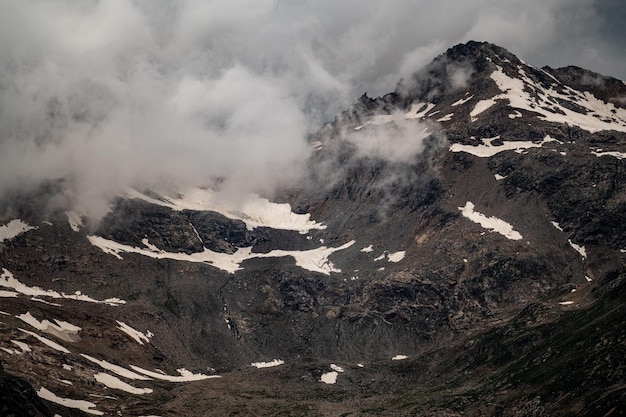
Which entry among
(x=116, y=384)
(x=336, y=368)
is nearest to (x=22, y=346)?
(x=116, y=384)

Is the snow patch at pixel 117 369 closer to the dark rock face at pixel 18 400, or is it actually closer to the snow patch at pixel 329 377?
the snow patch at pixel 329 377

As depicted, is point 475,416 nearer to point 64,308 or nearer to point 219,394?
point 219,394

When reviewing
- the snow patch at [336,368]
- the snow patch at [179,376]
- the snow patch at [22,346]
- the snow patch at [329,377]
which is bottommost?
the snow patch at [329,377]

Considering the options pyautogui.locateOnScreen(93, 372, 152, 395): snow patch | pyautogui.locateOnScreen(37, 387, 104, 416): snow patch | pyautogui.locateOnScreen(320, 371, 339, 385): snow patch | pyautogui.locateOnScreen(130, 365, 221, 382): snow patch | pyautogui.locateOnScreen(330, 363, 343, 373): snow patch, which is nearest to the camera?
pyautogui.locateOnScreen(37, 387, 104, 416): snow patch

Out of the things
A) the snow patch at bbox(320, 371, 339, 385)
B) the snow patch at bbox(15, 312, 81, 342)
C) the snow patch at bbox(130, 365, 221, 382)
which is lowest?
the snow patch at bbox(320, 371, 339, 385)

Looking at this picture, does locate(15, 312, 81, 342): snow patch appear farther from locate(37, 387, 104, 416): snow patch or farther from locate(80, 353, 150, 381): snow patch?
locate(37, 387, 104, 416): snow patch

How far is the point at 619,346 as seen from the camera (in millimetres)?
108000

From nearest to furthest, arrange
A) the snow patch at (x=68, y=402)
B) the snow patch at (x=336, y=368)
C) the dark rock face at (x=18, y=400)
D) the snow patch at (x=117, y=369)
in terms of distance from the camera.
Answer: the dark rock face at (x=18, y=400) → the snow patch at (x=68, y=402) → the snow patch at (x=117, y=369) → the snow patch at (x=336, y=368)

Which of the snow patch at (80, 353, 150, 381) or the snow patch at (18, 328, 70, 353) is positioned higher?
the snow patch at (18, 328, 70, 353)

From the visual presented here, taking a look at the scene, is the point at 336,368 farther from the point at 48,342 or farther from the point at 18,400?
the point at 18,400

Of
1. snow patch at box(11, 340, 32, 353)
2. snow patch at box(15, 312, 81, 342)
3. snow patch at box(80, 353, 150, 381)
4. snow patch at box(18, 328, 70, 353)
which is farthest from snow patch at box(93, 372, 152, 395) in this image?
snow patch at box(15, 312, 81, 342)

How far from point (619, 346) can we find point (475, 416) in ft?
95.4

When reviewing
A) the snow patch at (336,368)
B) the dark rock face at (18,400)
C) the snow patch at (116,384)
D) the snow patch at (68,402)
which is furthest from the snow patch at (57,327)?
the dark rock face at (18,400)

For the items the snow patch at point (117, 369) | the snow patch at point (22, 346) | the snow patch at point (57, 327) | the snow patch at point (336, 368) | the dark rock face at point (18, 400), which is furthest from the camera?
the snow patch at point (336, 368)
